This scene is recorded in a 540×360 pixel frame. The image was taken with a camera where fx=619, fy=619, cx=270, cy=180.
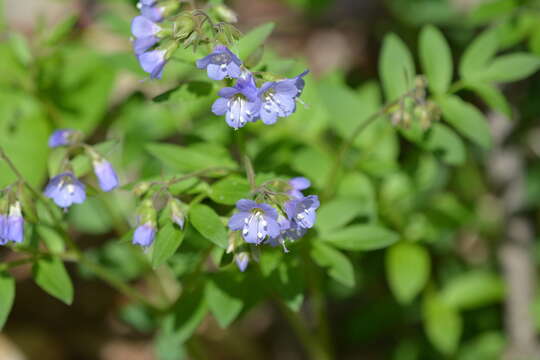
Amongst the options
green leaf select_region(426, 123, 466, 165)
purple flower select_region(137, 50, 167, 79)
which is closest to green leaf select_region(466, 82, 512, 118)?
green leaf select_region(426, 123, 466, 165)

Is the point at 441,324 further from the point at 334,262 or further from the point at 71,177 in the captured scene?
the point at 71,177

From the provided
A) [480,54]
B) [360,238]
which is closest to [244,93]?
[360,238]

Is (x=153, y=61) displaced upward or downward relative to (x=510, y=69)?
upward

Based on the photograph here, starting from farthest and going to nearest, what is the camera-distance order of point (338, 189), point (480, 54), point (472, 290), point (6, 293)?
1. point (472, 290)
2. point (338, 189)
3. point (480, 54)
4. point (6, 293)

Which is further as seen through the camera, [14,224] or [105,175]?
[105,175]

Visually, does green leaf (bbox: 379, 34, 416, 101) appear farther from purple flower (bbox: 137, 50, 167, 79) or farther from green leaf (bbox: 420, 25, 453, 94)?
purple flower (bbox: 137, 50, 167, 79)
